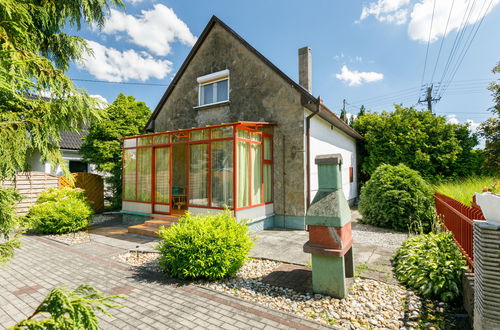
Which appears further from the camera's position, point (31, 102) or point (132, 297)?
point (132, 297)

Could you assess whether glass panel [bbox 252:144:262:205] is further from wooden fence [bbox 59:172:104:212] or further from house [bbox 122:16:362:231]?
wooden fence [bbox 59:172:104:212]

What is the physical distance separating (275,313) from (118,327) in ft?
7.02

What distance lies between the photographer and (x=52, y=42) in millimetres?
4785

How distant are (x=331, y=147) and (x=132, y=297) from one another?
10.0m

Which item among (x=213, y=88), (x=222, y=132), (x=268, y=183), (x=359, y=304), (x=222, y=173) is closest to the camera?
(x=359, y=304)

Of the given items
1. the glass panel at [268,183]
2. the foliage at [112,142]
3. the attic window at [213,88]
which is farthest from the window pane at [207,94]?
the foliage at [112,142]

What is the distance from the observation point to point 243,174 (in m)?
8.18

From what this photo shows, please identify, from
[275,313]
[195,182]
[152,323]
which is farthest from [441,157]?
[152,323]

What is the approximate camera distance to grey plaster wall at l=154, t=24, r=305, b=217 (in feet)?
29.3

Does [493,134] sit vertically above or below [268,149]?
above

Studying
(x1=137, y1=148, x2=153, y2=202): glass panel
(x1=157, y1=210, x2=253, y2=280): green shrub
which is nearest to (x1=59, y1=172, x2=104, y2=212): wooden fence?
(x1=137, y1=148, x2=153, y2=202): glass panel

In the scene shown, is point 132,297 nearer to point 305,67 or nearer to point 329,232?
point 329,232

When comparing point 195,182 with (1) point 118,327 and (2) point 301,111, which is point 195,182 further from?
(1) point 118,327

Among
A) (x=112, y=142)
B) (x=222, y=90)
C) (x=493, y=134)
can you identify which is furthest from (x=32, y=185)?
(x=493, y=134)
